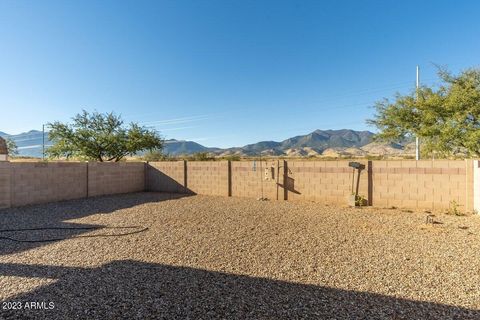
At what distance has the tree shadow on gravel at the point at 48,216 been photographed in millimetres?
6050

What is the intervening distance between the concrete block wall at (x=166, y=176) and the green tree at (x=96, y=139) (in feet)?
20.9

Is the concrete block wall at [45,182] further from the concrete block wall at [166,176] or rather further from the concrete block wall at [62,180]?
the concrete block wall at [166,176]

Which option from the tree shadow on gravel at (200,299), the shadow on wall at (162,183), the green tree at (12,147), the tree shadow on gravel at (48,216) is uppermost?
the green tree at (12,147)

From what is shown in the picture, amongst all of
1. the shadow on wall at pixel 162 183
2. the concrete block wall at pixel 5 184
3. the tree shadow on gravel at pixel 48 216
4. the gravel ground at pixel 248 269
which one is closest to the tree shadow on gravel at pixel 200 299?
the gravel ground at pixel 248 269

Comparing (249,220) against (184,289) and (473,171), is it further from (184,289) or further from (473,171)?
(473,171)

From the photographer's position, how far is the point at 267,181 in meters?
12.0

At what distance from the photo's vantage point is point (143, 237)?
242 inches

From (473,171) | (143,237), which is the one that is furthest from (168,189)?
(473,171)

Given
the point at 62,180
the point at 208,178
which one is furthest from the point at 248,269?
the point at 62,180

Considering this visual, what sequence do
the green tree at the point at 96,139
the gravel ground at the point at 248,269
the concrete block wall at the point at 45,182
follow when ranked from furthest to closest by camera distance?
the green tree at the point at 96,139, the concrete block wall at the point at 45,182, the gravel ground at the point at 248,269

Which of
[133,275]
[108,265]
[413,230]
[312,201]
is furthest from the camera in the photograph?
[312,201]

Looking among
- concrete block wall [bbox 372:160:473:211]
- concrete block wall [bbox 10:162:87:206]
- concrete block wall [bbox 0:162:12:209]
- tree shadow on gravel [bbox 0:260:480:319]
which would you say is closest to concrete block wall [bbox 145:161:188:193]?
concrete block wall [bbox 10:162:87:206]

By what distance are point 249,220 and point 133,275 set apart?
4.15 metres

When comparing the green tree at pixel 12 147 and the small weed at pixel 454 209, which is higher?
the green tree at pixel 12 147
